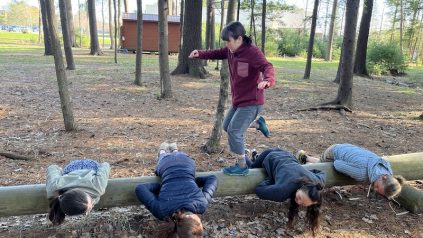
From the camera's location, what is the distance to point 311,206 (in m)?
3.55

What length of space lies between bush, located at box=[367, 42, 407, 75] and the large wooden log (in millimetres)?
16951

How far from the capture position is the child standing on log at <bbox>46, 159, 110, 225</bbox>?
3.21 metres

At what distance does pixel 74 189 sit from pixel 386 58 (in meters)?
20.7

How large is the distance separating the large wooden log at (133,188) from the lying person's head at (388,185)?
0.44 m

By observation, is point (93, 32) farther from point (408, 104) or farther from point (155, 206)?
point (155, 206)

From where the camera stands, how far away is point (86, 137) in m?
6.35

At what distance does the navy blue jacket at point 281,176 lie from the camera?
12.1ft

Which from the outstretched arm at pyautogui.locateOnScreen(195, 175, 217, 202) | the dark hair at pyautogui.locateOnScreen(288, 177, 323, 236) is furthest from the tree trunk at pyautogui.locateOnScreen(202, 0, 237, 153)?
the dark hair at pyautogui.locateOnScreen(288, 177, 323, 236)

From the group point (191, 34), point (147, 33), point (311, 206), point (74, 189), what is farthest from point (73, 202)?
point (147, 33)

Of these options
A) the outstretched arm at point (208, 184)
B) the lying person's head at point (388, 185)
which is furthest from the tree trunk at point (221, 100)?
the lying person's head at point (388, 185)

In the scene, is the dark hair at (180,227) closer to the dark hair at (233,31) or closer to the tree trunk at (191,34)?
the dark hair at (233,31)

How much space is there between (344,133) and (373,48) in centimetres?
1579

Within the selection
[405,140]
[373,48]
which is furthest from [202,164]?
[373,48]

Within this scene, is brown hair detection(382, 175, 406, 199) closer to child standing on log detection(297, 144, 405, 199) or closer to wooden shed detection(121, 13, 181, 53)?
child standing on log detection(297, 144, 405, 199)
